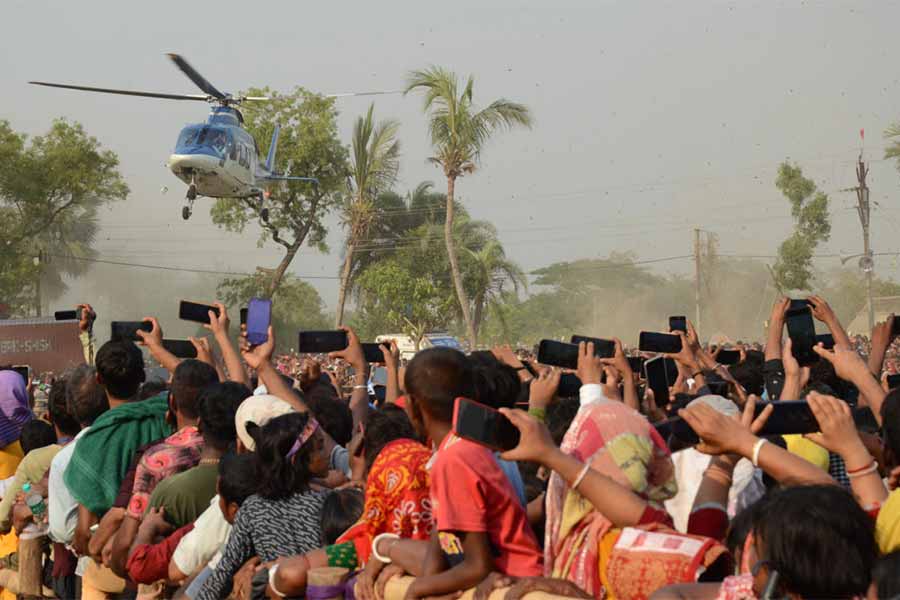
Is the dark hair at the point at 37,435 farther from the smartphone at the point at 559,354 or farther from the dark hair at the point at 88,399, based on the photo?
the smartphone at the point at 559,354

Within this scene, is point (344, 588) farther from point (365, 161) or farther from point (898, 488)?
point (365, 161)

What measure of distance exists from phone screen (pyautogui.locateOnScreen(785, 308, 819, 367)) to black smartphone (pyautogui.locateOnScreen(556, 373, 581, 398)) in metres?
0.96

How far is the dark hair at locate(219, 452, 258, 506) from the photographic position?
15.5 feet

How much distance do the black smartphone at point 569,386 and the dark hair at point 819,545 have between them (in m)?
2.38

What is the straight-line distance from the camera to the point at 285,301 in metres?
67.8

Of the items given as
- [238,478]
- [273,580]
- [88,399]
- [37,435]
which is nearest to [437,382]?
[273,580]

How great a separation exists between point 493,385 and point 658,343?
7.65 feet

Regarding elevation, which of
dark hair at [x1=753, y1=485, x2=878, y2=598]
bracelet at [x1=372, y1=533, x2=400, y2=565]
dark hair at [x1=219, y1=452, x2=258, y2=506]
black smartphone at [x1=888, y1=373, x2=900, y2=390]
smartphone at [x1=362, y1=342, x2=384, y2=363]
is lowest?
bracelet at [x1=372, y1=533, x2=400, y2=565]

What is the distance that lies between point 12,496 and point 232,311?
53.9m

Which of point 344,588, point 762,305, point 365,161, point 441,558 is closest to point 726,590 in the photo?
point 441,558

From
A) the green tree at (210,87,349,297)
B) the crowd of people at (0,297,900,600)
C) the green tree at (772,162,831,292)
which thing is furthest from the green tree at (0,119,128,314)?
the crowd of people at (0,297,900,600)

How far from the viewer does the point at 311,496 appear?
4695 millimetres

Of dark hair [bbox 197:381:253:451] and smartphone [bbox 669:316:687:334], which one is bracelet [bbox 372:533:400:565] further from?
smartphone [bbox 669:316:687:334]

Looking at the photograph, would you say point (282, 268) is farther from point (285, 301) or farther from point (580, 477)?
point (580, 477)
